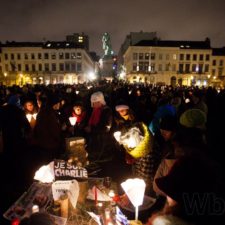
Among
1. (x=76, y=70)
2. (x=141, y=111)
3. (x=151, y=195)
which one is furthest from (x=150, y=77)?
(x=151, y=195)

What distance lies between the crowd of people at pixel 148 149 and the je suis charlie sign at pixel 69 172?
3.05 feet

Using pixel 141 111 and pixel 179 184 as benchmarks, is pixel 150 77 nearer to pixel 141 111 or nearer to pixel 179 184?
pixel 141 111

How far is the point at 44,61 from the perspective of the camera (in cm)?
7162

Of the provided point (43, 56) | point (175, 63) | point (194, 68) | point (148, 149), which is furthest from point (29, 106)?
point (194, 68)

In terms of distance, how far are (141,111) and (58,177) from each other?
6.84 metres

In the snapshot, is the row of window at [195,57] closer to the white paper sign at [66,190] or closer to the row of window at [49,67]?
the row of window at [49,67]

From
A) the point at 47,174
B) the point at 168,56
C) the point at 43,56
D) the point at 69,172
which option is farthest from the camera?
the point at 43,56

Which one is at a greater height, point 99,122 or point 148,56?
point 148,56

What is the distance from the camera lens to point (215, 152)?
787cm

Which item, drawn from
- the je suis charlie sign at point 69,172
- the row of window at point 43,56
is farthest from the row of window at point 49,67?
the je suis charlie sign at point 69,172

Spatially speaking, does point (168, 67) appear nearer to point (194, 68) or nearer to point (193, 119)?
point (194, 68)

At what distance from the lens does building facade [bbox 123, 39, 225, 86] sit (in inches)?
2692

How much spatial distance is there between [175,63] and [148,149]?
69.4 meters

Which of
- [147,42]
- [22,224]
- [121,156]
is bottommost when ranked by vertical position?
[121,156]
